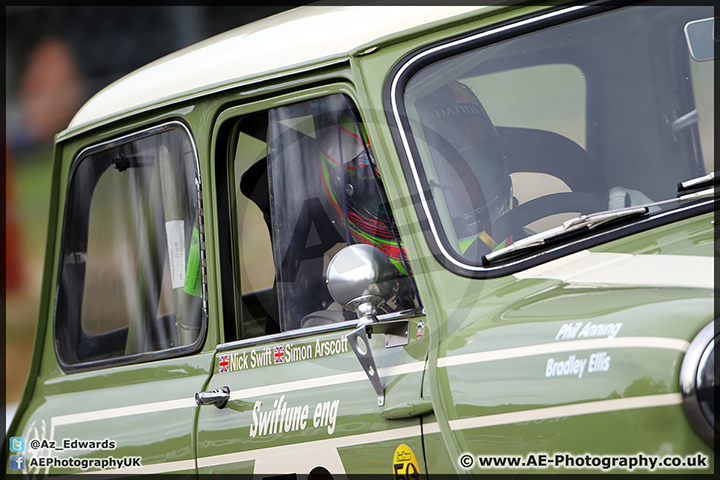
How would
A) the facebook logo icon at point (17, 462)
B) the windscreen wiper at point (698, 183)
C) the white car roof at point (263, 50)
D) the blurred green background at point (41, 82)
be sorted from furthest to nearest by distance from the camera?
the blurred green background at point (41, 82), the facebook logo icon at point (17, 462), the white car roof at point (263, 50), the windscreen wiper at point (698, 183)

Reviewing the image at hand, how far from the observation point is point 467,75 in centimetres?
238

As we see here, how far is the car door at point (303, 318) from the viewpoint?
2.22 meters

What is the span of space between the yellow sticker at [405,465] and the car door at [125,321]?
0.80 meters

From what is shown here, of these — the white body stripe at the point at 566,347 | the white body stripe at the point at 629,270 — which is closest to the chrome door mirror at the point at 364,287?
the white body stripe at the point at 566,347

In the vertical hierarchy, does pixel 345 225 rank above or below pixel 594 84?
below

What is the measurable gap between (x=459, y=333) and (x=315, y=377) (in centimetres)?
55

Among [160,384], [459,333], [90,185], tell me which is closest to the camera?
[459,333]

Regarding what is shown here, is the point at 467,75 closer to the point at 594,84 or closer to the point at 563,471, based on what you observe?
the point at 594,84

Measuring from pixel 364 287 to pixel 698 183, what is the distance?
908 mm

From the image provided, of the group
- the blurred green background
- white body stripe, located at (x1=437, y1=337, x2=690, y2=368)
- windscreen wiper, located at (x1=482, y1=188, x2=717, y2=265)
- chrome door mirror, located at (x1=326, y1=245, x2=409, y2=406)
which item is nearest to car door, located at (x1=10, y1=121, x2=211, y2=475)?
chrome door mirror, located at (x1=326, y1=245, x2=409, y2=406)

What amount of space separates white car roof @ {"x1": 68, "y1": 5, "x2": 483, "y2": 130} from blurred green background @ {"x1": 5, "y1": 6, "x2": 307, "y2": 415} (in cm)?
654

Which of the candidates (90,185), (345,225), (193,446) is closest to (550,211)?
(345,225)

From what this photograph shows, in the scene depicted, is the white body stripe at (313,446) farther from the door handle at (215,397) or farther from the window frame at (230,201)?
the window frame at (230,201)

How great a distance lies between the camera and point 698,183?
6.78ft
